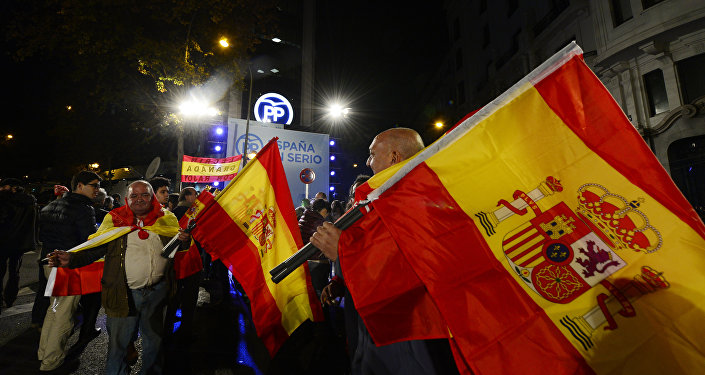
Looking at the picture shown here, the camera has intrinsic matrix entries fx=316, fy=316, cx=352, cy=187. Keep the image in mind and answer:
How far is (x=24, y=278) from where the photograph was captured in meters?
8.16

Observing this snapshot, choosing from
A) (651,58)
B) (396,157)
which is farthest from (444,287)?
(651,58)

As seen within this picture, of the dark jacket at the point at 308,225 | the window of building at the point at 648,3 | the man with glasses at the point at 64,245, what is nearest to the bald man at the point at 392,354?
the dark jacket at the point at 308,225

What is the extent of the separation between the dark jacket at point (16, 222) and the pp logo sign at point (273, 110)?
14.5 meters

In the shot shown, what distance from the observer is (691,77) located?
511 inches

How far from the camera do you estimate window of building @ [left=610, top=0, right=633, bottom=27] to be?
14.7 meters

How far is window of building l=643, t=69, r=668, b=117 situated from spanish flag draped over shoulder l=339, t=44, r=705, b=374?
1776cm

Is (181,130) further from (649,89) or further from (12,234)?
(649,89)

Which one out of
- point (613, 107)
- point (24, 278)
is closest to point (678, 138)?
point (613, 107)

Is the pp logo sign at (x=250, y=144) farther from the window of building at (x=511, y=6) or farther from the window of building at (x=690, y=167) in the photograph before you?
the window of building at (x=511, y=6)

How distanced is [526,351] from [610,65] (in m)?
19.3

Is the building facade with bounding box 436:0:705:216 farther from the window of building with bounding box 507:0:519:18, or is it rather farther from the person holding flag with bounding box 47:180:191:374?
the person holding flag with bounding box 47:180:191:374

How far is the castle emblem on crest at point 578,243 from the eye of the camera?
1.27m

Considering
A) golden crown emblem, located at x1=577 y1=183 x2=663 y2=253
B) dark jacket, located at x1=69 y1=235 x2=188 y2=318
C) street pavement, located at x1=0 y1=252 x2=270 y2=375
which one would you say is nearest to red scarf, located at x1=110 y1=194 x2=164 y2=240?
dark jacket, located at x1=69 y1=235 x2=188 y2=318

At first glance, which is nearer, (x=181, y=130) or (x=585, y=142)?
(x=585, y=142)
